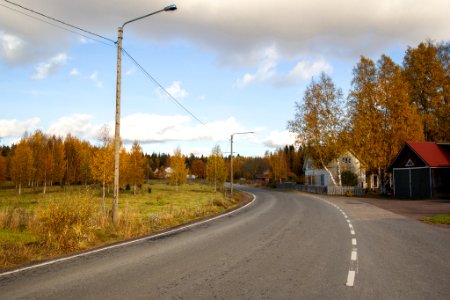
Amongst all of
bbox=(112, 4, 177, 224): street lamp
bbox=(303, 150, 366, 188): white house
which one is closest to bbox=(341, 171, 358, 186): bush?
bbox=(303, 150, 366, 188): white house

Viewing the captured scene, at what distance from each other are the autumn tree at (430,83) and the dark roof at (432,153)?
8025 mm

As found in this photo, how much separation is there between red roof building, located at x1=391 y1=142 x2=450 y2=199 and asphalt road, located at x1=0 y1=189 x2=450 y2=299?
1054 inches

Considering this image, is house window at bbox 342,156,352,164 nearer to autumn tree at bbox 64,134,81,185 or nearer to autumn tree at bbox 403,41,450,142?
autumn tree at bbox 403,41,450,142

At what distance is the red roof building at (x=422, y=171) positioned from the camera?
35969 mm

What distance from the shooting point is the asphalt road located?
19.7ft

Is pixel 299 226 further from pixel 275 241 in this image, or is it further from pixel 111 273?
pixel 111 273

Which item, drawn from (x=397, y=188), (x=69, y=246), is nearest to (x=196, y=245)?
(x=69, y=246)

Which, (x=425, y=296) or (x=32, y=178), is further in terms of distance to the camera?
(x=32, y=178)

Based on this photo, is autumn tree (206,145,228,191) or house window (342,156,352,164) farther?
autumn tree (206,145,228,191)

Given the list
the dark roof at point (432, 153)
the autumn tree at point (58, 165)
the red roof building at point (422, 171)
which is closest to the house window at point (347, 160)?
the red roof building at point (422, 171)

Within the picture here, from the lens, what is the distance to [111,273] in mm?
7375

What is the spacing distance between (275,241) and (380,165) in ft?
115

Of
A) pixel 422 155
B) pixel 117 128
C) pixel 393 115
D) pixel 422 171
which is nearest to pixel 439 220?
pixel 117 128

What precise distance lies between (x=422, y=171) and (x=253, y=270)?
34.6 m
